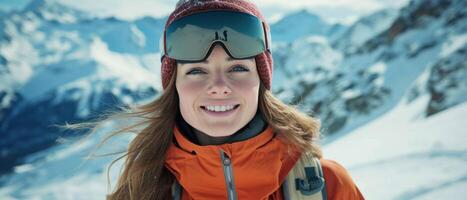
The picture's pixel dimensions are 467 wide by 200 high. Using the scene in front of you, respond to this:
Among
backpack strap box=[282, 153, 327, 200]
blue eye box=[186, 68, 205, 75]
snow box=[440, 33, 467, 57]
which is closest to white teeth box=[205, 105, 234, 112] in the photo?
blue eye box=[186, 68, 205, 75]

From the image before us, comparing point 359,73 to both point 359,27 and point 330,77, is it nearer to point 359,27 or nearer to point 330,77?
point 330,77

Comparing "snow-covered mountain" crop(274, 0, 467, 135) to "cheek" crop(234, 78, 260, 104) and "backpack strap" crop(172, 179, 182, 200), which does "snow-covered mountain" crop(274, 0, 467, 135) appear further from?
"backpack strap" crop(172, 179, 182, 200)

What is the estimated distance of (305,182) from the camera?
2168 mm

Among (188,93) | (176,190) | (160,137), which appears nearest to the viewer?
(188,93)

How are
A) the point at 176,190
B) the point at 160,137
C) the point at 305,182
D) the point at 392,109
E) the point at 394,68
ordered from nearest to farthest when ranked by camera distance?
the point at 305,182 → the point at 176,190 → the point at 160,137 → the point at 392,109 → the point at 394,68

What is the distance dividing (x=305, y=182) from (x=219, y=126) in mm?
539


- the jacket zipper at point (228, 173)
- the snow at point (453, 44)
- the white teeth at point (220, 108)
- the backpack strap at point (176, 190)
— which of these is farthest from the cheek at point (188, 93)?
the snow at point (453, 44)

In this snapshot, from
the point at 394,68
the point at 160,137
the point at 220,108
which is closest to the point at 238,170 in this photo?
the point at 220,108

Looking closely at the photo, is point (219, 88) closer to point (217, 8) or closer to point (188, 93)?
point (188, 93)

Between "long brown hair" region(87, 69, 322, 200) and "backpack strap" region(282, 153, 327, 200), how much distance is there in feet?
0.37

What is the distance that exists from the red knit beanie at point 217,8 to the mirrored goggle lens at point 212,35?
30 millimetres

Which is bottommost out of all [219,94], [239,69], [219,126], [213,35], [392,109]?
[392,109]

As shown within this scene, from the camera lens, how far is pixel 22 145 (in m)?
150

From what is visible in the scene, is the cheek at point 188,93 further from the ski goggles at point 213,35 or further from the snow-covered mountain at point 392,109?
the snow-covered mountain at point 392,109
